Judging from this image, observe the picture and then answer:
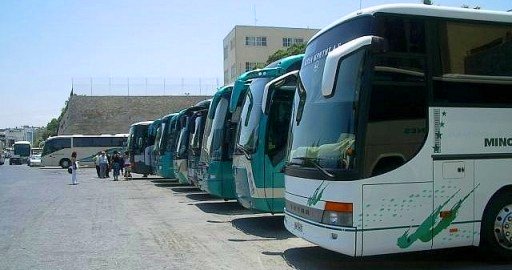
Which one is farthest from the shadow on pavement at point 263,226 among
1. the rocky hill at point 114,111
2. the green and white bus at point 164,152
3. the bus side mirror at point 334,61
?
the rocky hill at point 114,111

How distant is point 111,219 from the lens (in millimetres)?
12617

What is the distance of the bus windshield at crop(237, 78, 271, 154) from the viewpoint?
10.4 meters

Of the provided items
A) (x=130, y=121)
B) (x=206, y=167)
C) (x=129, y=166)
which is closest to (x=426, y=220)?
(x=206, y=167)

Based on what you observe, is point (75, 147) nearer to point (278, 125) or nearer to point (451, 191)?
point (278, 125)

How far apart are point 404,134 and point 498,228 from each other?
2.00 metres

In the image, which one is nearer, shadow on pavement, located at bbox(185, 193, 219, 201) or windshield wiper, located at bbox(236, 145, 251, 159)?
windshield wiper, located at bbox(236, 145, 251, 159)

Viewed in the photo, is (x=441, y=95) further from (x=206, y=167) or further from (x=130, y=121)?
(x=130, y=121)

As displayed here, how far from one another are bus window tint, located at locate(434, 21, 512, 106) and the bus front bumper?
2.13 meters

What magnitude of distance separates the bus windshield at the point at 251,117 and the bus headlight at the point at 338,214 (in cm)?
392

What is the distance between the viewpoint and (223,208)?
14688 millimetres

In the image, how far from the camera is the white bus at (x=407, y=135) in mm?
6352

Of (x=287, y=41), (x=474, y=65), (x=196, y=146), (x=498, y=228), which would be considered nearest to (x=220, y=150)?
(x=196, y=146)

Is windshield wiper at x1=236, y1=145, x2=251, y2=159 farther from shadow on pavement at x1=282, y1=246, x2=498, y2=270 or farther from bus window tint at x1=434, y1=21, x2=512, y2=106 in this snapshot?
bus window tint at x1=434, y1=21, x2=512, y2=106

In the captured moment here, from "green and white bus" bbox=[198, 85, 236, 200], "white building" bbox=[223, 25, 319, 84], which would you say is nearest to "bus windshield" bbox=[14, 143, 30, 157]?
"white building" bbox=[223, 25, 319, 84]
